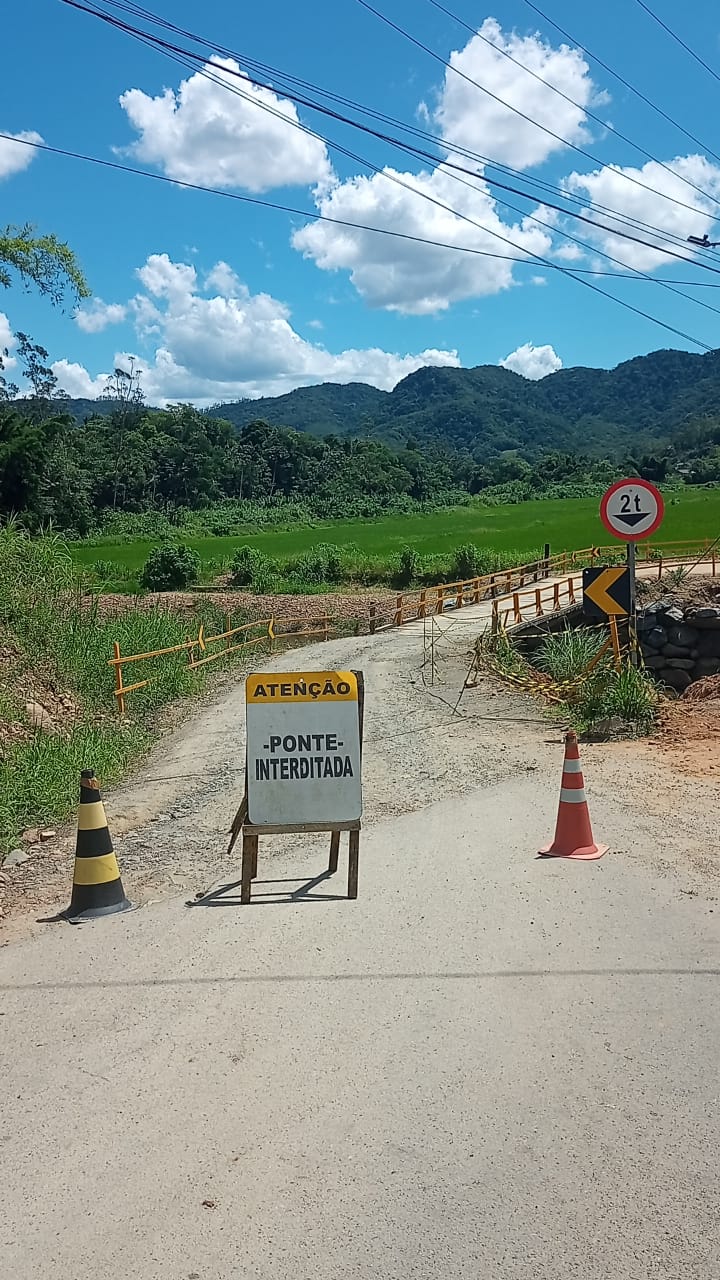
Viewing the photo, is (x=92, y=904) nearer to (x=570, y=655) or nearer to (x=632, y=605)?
(x=632, y=605)

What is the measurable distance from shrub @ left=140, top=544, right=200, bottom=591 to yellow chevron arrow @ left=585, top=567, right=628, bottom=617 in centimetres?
3278

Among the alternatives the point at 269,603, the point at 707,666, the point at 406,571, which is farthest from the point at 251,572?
the point at 707,666

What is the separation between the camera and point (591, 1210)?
11.0ft

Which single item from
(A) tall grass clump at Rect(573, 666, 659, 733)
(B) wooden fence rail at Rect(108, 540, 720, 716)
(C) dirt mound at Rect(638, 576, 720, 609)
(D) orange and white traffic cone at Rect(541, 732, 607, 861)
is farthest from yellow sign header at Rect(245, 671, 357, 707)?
(C) dirt mound at Rect(638, 576, 720, 609)

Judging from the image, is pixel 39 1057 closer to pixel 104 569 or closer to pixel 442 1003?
pixel 442 1003

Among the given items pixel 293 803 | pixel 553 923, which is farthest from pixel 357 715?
pixel 553 923

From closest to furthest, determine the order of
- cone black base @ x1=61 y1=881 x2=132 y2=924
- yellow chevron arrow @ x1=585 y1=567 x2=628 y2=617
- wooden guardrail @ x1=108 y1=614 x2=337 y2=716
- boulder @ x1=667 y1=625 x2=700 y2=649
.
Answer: cone black base @ x1=61 y1=881 x2=132 y2=924
yellow chevron arrow @ x1=585 y1=567 x2=628 y2=617
wooden guardrail @ x1=108 y1=614 x2=337 y2=716
boulder @ x1=667 y1=625 x2=700 y2=649

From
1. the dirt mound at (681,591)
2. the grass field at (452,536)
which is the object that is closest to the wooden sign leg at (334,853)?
the dirt mound at (681,591)

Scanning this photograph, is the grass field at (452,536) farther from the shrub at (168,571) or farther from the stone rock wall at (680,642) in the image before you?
the stone rock wall at (680,642)

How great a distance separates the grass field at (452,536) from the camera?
54.1m

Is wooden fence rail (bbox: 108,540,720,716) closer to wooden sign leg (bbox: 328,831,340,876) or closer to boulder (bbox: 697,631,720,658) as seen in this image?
boulder (bbox: 697,631,720,658)

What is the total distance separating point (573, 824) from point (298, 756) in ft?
7.16

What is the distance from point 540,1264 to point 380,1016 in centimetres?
179

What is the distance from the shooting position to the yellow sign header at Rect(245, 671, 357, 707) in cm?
673
